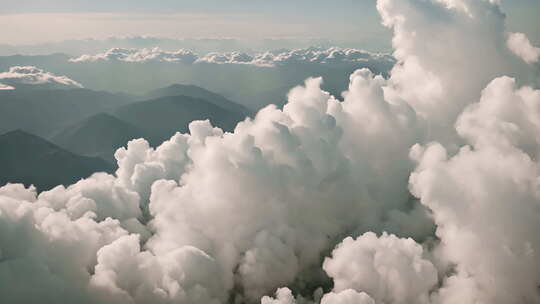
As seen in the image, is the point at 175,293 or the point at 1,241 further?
the point at 175,293

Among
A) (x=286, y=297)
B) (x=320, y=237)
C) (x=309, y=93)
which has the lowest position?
(x=286, y=297)

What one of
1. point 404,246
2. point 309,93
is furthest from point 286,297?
point 309,93

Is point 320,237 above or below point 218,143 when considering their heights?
below

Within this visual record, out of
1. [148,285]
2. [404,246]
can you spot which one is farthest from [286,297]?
[148,285]

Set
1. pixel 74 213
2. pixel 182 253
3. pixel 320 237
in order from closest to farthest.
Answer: pixel 182 253
pixel 320 237
pixel 74 213

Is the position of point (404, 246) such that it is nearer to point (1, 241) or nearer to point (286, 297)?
point (286, 297)

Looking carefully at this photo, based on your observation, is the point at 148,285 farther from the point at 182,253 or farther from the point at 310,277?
the point at 310,277

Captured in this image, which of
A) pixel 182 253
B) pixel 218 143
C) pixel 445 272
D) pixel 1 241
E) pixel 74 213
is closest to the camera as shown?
pixel 1 241

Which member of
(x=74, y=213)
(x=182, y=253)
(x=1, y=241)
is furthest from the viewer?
(x=74, y=213)

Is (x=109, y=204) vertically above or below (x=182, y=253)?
above
